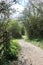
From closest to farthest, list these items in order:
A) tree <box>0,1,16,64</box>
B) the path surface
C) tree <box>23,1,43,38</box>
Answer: tree <box>0,1,16,64</box>
the path surface
tree <box>23,1,43,38</box>

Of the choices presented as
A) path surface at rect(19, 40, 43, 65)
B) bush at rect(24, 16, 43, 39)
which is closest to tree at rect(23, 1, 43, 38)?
bush at rect(24, 16, 43, 39)

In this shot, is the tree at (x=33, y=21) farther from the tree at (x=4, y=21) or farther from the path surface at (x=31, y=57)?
the tree at (x=4, y=21)

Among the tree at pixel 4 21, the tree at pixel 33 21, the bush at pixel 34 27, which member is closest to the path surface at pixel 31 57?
the tree at pixel 4 21

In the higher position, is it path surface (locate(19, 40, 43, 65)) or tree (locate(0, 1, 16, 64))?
tree (locate(0, 1, 16, 64))

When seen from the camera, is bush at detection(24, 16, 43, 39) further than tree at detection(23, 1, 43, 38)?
Yes

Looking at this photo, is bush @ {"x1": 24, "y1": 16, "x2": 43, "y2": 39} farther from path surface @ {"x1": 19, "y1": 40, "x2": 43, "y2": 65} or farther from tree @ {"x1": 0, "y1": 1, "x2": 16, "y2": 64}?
tree @ {"x1": 0, "y1": 1, "x2": 16, "y2": 64}

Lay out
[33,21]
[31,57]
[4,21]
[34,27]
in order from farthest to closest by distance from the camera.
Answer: [34,27], [33,21], [31,57], [4,21]

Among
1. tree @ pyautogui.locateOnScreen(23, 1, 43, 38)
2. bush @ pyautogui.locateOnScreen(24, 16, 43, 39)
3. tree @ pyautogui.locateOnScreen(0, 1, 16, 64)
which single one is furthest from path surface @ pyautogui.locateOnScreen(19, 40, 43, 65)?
bush @ pyautogui.locateOnScreen(24, 16, 43, 39)

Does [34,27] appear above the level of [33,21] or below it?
below

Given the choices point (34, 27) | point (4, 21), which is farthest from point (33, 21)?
point (4, 21)

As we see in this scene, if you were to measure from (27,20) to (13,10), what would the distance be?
A: 25.2 meters

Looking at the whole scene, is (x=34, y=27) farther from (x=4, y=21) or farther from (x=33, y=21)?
(x=4, y=21)

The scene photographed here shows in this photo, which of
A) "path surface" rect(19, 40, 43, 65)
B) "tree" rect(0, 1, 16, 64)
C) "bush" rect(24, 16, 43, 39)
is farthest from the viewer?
"bush" rect(24, 16, 43, 39)

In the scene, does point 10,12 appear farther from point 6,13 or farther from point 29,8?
point 29,8
